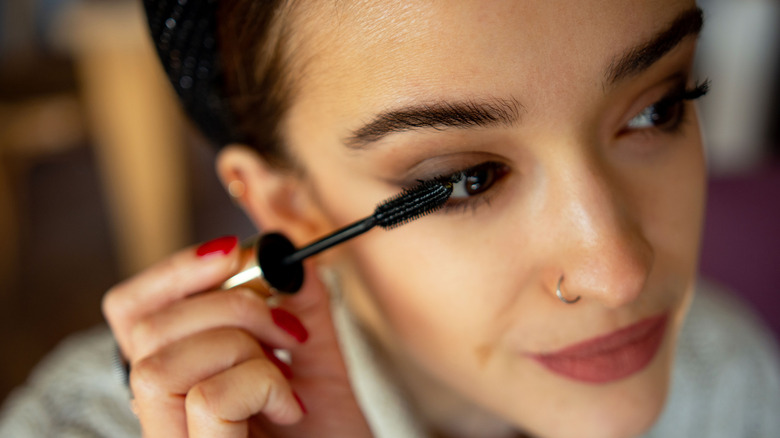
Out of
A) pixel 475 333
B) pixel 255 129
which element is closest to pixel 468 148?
pixel 475 333

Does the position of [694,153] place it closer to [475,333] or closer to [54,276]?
[475,333]

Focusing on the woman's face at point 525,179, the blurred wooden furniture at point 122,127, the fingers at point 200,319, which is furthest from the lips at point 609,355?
the blurred wooden furniture at point 122,127

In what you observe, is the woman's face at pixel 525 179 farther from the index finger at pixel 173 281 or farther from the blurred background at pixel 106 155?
the blurred background at pixel 106 155

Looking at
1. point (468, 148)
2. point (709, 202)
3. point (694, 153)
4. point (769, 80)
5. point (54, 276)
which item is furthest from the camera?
point (769, 80)

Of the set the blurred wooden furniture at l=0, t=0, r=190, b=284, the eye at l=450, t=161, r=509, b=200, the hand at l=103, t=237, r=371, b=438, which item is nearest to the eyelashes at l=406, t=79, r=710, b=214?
the eye at l=450, t=161, r=509, b=200

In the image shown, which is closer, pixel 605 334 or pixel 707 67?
pixel 605 334

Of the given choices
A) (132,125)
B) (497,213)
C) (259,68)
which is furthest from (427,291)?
Result: (132,125)

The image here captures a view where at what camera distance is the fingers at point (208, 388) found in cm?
58

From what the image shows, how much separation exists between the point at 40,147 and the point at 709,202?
103 inches

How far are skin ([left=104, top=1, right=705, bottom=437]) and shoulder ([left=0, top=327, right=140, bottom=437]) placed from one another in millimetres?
→ 187

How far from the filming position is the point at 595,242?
580 mm

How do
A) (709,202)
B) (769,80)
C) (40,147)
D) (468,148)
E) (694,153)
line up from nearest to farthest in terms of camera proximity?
(468,148)
(694,153)
(709,202)
(40,147)
(769,80)

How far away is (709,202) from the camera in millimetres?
1179

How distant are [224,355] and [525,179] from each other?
33cm
